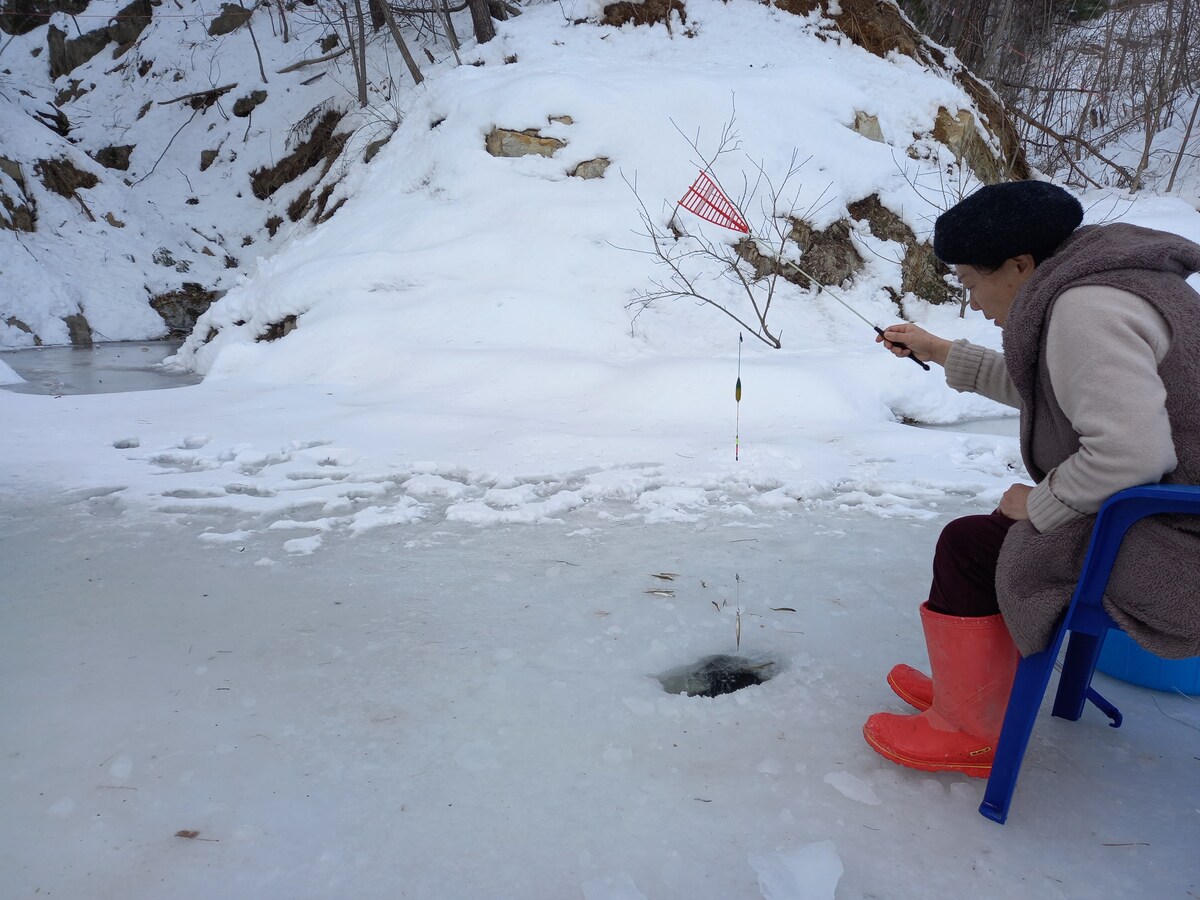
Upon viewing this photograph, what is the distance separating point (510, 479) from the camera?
388 centimetres

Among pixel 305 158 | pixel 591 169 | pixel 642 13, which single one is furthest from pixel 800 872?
pixel 305 158

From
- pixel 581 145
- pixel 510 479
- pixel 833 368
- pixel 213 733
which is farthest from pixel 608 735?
pixel 581 145

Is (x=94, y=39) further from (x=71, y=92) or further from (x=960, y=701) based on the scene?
(x=960, y=701)

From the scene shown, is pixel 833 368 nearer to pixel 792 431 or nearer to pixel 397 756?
pixel 792 431

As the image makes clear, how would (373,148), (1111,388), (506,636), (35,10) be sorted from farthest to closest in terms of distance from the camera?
(35,10) < (373,148) < (506,636) < (1111,388)

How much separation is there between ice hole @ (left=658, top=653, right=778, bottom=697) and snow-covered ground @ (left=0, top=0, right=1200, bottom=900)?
4 cm

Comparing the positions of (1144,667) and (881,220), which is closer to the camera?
(1144,667)

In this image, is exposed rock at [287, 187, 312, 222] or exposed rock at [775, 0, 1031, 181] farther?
exposed rock at [287, 187, 312, 222]

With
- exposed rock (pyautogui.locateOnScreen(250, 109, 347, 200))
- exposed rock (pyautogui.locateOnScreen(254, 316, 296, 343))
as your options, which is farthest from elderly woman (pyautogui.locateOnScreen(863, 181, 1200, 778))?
exposed rock (pyautogui.locateOnScreen(250, 109, 347, 200))

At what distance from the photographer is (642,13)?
1038 centimetres

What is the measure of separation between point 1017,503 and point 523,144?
7.88 metres

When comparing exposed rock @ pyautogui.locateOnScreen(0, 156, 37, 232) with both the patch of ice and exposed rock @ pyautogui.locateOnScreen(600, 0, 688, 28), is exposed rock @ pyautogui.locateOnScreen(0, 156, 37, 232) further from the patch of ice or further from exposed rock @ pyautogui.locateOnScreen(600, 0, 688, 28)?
the patch of ice

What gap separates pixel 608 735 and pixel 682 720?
19 centimetres

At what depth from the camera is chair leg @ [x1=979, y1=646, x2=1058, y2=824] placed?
5.09 feet
